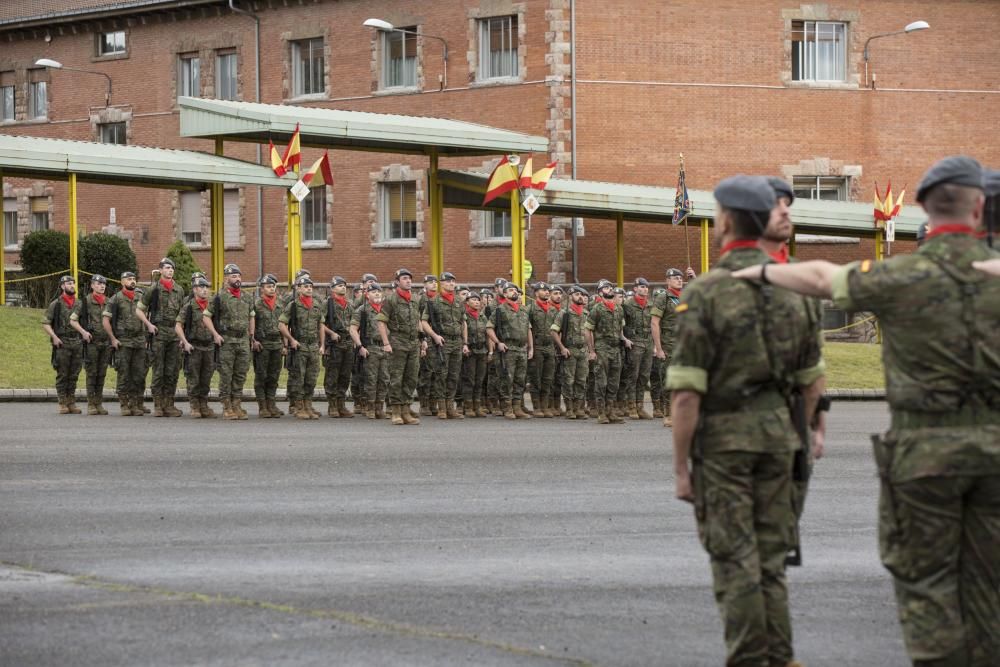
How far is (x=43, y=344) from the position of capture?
29.6 metres

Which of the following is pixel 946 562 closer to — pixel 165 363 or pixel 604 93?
pixel 165 363

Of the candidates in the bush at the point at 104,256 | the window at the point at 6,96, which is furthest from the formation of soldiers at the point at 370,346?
the window at the point at 6,96

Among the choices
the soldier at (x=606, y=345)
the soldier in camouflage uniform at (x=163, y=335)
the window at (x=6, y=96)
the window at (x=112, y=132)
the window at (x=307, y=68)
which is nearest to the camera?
the soldier in camouflage uniform at (x=163, y=335)

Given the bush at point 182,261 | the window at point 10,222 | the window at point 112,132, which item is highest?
the window at point 112,132

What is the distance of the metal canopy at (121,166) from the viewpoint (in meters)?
31.2

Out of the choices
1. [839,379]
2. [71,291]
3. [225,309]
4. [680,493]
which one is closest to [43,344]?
[71,291]

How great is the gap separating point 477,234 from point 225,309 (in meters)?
22.6

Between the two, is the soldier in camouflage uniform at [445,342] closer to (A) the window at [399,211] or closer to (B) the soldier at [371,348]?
(B) the soldier at [371,348]

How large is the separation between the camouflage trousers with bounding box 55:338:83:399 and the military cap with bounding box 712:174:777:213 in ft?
57.6

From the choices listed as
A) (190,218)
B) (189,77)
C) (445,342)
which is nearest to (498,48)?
(189,77)

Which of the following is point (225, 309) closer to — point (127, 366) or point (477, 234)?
point (127, 366)

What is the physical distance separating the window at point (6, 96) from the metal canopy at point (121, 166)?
67.7 feet

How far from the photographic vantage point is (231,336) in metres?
21.7

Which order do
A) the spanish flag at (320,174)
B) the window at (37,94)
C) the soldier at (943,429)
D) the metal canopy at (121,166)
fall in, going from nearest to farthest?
the soldier at (943,429) → the spanish flag at (320,174) → the metal canopy at (121,166) → the window at (37,94)
